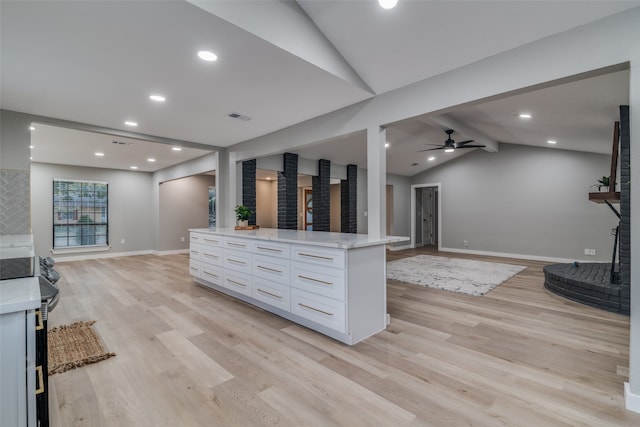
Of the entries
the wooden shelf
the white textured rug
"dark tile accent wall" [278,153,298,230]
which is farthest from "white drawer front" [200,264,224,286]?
the wooden shelf

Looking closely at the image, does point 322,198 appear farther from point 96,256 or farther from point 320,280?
point 96,256

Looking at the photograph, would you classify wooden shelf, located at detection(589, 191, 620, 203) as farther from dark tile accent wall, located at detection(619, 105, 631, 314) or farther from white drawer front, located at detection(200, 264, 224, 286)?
white drawer front, located at detection(200, 264, 224, 286)

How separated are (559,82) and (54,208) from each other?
373 inches

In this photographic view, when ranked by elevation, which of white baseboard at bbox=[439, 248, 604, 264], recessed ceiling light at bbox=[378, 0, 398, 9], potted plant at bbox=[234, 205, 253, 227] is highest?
recessed ceiling light at bbox=[378, 0, 398, 9]

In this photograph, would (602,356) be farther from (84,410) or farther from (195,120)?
(195,120)

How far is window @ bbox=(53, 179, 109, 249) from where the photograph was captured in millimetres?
7086

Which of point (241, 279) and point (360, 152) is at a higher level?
point (360, 152)

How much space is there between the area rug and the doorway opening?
853 centimetres

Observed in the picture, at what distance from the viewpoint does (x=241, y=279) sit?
12.3 feet

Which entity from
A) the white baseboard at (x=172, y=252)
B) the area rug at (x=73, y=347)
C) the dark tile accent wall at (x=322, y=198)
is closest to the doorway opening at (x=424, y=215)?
the dark tile accent wall at (x=322, y=198)

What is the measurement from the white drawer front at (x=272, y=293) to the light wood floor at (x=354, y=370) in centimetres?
19

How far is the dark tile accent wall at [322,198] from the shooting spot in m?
6.84

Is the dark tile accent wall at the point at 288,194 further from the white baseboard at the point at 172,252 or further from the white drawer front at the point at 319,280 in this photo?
the white baseboard at the point at 172,252

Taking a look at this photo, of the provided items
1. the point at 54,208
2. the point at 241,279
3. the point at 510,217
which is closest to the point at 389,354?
the point at 241,279
